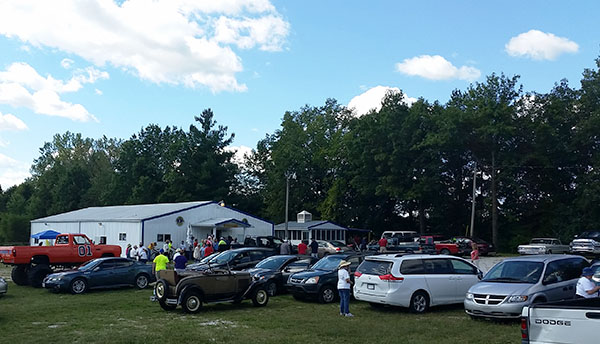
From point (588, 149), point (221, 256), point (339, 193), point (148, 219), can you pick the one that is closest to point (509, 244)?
point (588, 149)

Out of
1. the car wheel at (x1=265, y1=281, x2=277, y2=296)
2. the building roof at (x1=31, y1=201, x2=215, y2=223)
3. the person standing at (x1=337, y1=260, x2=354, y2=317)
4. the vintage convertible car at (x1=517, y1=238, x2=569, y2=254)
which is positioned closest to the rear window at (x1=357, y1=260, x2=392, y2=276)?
the person standing at (x1=337, y1=260, x2=354, y2=317)

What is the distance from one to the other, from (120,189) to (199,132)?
14809mm

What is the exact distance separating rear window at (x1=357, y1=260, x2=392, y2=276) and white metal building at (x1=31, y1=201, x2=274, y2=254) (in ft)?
91.0

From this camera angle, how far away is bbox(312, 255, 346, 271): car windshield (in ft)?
57.2

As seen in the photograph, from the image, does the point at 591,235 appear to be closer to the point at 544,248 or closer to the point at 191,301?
the point at 544,248

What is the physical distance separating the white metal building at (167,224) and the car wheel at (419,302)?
28848 millimetres

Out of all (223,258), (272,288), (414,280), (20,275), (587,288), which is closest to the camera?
(587,288)

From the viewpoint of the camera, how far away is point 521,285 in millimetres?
12633

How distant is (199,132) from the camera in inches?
2854

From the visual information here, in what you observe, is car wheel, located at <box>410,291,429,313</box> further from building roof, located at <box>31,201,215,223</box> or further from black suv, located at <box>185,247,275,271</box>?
building roof, located at <box>31,201,215,223</box>

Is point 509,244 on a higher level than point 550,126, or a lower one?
lower

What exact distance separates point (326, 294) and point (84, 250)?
43.3 ft

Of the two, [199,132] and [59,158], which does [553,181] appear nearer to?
[199,132]

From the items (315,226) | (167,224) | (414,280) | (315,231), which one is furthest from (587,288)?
(315,231)
